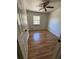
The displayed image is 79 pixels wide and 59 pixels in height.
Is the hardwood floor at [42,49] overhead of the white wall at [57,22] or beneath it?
beneath

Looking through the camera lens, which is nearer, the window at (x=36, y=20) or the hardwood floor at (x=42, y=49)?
the hardwood floor at (x=42, y=49)

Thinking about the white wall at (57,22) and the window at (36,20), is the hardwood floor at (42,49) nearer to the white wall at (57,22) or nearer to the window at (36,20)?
the white wall at (57,22)

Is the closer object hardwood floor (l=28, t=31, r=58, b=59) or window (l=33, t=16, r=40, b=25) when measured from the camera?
hardwood floor (l=28, t=31, r=58, b=59)

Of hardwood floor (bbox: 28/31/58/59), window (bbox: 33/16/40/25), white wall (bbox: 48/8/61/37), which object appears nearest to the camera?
hardwood floor (bbox: 28/31/58/59)

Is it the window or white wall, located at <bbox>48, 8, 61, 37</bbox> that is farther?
the window

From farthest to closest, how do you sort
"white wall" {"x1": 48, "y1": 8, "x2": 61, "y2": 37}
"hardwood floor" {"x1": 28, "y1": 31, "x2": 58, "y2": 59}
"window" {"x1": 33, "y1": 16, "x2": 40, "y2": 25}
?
1. "window" {"x1": 33, "y1": 16, "x2": 40, "y2": 25}
2. "white wall" {"x1": 48, "y1": 8, "x2": 61, "y2": 37}
3. "hardwood floor" {"x1": 28, "y1": 31, "x2": 58, "y2": 59}

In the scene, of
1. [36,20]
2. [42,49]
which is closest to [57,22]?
[42,49]

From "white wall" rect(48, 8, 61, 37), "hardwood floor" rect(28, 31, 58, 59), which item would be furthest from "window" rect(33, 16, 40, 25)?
"hardwood floor" rect(28, 31, 58, 59)

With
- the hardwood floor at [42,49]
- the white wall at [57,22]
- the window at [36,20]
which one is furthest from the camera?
the window at [36,20]

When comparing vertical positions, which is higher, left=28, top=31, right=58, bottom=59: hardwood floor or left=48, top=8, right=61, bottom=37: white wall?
left=48, top=8, right=61, bottom=37: white wall

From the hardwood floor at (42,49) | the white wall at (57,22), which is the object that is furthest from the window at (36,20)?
the hardwood floor at (42,49)

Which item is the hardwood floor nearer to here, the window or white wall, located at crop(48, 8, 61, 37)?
white wall, located at crop(48, 8, 61, 37)
